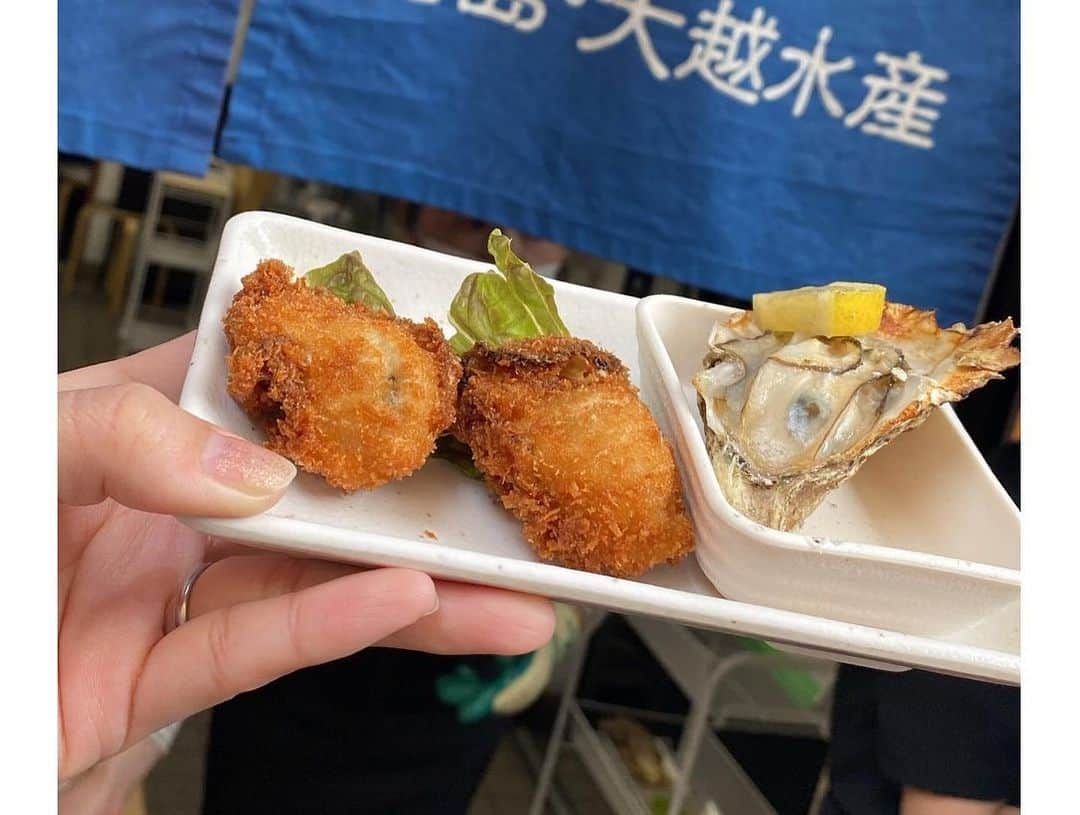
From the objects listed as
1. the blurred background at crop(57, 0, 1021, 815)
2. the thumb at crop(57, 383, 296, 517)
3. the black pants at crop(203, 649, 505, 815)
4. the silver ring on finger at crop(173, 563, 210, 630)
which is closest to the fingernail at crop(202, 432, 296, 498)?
the thumb at crop(57, 383, 296, 517)

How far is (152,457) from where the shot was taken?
3.07 feet

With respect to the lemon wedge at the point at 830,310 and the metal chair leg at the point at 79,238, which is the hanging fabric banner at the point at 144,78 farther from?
the metal chair leg at the point at 79,238

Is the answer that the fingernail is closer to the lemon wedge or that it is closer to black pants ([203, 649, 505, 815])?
the lemon wedge

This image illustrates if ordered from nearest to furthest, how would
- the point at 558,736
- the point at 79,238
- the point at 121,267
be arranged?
the point at 558,736 < the point at 121,267 < the point at 79,238

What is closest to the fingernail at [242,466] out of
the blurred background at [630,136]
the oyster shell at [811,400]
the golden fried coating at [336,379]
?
the golden fried coating at [336,379]

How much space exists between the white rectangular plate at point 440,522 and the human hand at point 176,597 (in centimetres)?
4

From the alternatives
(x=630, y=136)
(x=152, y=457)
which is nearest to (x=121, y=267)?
(x=630, y=136)

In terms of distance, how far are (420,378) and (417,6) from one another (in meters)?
1.38

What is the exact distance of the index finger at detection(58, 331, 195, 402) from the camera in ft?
4.49

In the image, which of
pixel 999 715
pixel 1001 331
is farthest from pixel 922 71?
pixel 999 715

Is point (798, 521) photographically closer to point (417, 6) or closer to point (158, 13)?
point (417, 6)

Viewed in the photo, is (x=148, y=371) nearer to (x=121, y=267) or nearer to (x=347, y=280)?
(x=347, y=280)

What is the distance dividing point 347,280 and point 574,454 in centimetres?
40

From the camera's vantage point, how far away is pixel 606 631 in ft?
11.7
